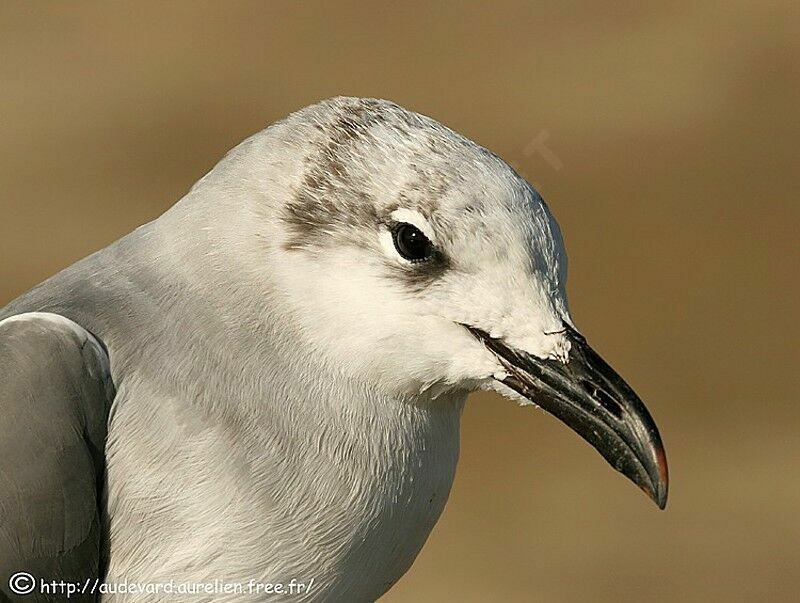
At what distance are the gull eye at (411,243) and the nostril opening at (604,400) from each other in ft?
0.79

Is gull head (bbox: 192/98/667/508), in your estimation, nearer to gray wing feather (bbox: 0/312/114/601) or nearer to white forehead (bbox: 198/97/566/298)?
white forehead (bbox: 198/97/566/298)

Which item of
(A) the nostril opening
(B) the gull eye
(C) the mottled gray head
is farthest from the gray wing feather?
(A) the nostril opening

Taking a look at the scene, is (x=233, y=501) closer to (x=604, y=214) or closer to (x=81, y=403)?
(x=81, y=403)

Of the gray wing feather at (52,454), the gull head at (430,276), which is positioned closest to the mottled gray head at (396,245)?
the gull head at (430,276)

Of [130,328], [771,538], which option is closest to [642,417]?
[130,328]

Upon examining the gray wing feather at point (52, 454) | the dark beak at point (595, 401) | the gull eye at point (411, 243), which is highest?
the gull eye at point (411, 243)

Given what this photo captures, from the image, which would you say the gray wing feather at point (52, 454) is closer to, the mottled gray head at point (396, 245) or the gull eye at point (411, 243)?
the mottled gray head at point (396, 245)

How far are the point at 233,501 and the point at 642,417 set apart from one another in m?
0.49

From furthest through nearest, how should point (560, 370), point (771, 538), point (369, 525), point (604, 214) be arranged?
point (604, 214)
point (771, 538)
point (369, 525)
point (560, 370)

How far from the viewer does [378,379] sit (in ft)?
5.78

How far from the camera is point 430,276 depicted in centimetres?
168

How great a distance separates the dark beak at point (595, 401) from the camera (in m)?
1.68

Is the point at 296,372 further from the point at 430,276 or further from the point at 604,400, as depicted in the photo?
the point at 604,400

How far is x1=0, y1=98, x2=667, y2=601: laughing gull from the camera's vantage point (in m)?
1.67
